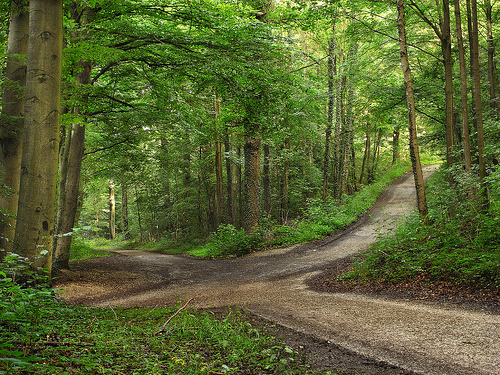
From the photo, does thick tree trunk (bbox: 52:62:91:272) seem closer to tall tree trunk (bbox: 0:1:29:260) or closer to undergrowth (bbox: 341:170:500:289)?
tall tree trunk (bbox: 0:1:29:260)

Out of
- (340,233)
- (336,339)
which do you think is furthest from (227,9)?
(340,233)

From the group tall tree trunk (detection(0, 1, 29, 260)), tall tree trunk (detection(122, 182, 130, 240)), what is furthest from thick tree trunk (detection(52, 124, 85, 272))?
tall tree trunk (detection(122, 182, 130, 240))

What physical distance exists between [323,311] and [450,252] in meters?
3.51

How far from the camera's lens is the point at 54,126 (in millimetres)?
4016

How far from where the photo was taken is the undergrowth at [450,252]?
5.77 meters

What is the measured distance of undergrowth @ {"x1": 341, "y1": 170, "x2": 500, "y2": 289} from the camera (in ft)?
18.9

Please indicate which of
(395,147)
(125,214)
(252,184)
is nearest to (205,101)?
(252,184)

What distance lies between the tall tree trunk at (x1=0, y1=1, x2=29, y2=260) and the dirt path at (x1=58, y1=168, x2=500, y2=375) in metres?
2.64

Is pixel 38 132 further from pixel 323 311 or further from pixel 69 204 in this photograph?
pixel 69 204

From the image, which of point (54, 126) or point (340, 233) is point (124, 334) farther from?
point (340, 233)

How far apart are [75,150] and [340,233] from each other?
1169cm

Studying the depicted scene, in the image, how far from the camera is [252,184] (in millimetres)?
14805

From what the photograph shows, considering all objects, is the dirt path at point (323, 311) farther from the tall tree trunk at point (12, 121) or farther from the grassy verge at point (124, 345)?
the tall tree trunk at point (12, 121)

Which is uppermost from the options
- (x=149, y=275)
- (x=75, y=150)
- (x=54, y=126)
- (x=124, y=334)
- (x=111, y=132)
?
(x=111, y=132)
